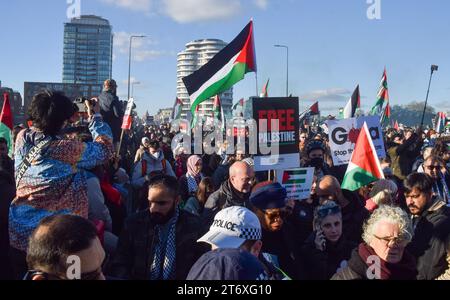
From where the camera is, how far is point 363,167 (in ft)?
19.0

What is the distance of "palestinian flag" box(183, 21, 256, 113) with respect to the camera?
6848 mm

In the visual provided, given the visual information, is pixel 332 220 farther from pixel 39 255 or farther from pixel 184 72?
pixel 184 72

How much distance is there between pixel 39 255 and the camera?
7.00 feet

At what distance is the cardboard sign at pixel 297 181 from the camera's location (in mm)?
5645

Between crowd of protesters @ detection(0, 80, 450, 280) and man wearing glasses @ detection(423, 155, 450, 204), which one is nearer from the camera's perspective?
crowd of protesters @ detection(0, 80, 450, 280)

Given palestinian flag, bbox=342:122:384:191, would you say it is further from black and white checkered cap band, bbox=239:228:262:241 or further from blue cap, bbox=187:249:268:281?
blue cap, bbox=187:249:268:281

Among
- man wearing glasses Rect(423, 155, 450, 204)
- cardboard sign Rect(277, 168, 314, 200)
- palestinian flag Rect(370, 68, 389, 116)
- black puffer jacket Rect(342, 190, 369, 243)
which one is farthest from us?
palestinian flag Rect(370, 68, 389, 116)

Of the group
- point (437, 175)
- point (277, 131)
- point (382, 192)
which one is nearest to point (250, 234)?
point (382, 192)

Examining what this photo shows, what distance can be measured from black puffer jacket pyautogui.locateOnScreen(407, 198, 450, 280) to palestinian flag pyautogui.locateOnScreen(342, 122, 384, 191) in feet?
3.89

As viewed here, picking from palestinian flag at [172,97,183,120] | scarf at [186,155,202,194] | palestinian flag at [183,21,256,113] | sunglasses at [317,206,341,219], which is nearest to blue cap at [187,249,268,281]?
sunglasses at [317,206,341,219]

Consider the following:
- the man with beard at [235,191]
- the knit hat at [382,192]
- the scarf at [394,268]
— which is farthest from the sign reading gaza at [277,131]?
the scarf at [394,268]

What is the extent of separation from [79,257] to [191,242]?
1.45 meters

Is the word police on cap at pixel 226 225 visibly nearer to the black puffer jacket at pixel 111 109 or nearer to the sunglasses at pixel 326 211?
the sunglasses at pixel 326 211
